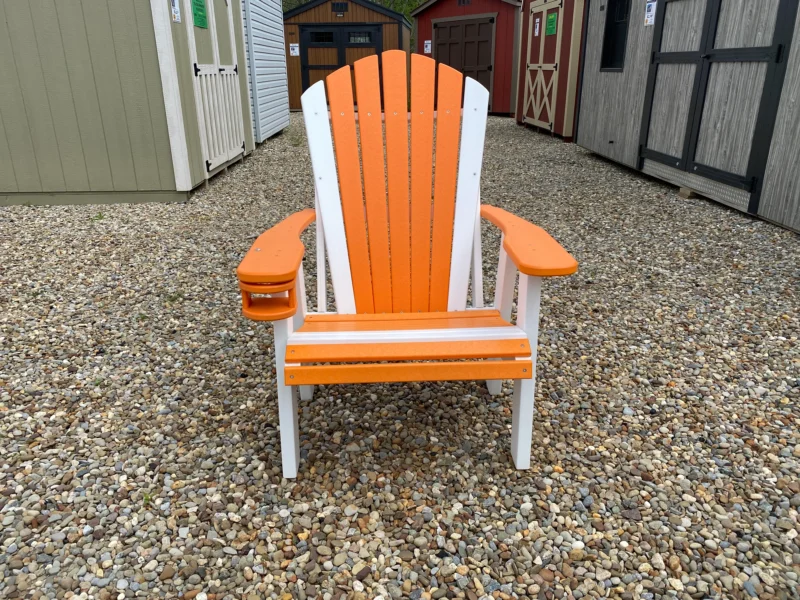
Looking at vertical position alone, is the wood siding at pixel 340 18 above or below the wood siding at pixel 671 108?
above

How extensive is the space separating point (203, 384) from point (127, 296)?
1.13 metres

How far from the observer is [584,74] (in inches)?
304

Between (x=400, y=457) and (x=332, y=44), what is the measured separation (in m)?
14.0

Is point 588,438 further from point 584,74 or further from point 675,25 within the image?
point 584,74

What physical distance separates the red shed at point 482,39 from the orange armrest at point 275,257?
37.4 feet

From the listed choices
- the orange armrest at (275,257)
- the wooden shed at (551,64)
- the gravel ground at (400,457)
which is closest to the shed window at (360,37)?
the wooden shed at (551,64)

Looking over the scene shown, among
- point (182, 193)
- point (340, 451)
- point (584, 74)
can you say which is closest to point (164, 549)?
point (340, 451)

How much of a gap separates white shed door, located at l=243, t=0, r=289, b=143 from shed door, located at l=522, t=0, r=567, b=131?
4.20 meters

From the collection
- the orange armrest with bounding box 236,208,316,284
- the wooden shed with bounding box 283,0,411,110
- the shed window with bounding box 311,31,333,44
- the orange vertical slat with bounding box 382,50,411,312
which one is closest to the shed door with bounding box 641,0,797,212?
the orange vertical slat with bounding box 382,50,411,312

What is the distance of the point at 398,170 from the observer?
208 centimetres

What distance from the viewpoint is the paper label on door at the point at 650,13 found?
5.68 metres

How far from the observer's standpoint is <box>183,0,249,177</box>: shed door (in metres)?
5.20

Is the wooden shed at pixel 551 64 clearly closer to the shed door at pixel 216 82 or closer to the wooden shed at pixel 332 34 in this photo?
the wooden shed at pixel 332 34

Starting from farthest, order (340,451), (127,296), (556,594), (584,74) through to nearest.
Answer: (584,74) → (127,296) → (340,451) → (556,594)
